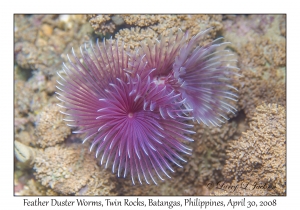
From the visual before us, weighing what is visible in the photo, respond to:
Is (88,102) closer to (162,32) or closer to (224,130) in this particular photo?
(162,32)

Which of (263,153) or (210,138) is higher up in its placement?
(210,138)

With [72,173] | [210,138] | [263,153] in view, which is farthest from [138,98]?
[263,153]

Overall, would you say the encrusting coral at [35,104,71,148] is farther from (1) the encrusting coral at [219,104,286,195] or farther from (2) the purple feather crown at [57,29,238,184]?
(1) the encrusting coral at [219,104,286,195]

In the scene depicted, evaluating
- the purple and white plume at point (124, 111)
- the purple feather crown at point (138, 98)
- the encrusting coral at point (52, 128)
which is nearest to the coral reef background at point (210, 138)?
the encrusting coral at point (52, 128)

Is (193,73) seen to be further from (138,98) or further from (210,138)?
(210,138)

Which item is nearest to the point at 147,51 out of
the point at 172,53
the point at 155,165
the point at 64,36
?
the point at 172,53

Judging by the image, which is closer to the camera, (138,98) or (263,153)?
(138,98)
